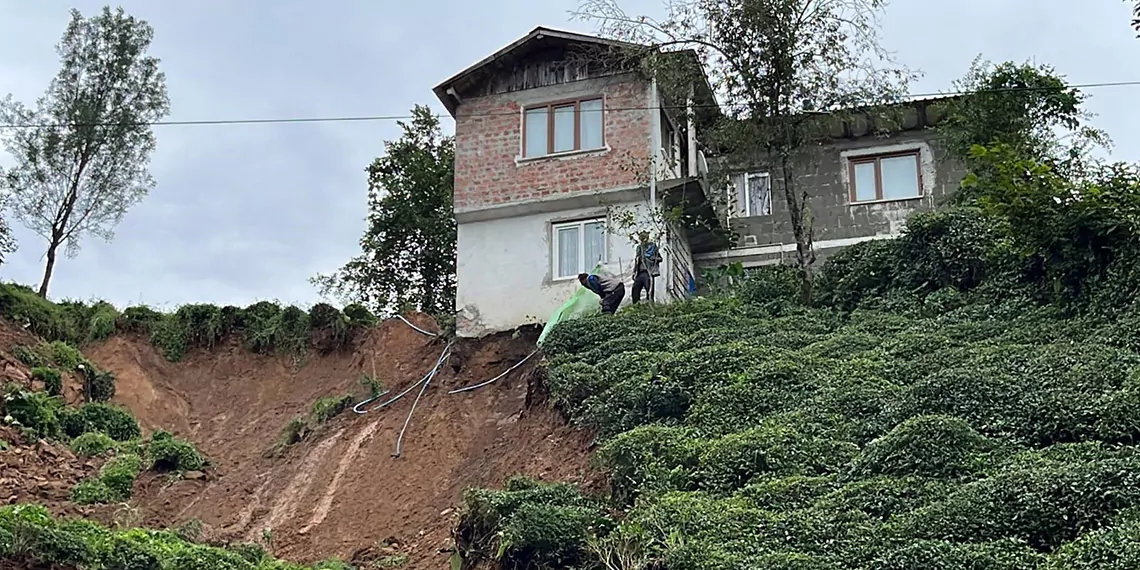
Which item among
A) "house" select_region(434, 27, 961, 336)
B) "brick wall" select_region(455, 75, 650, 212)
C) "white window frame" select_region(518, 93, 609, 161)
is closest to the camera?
"house" select_region(434, 27, 961, 336)

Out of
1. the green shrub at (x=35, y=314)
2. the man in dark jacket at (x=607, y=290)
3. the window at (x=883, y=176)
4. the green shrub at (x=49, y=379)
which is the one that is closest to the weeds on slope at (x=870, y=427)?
the man in dark jacket at (x=607, y=290)

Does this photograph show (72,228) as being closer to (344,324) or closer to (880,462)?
(344,324)

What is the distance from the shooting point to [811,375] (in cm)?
1588

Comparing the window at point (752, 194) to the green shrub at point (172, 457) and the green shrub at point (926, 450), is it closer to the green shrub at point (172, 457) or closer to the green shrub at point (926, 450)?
the green shrub at point (172, 457)

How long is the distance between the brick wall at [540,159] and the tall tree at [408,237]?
20.4 feet

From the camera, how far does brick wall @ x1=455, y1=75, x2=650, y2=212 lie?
2295 centimetres

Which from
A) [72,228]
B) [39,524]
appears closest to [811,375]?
[39,524]

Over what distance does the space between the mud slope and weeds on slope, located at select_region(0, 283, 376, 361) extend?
328 mm

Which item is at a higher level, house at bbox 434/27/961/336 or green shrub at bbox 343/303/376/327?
house at bbox 434/27/961/336

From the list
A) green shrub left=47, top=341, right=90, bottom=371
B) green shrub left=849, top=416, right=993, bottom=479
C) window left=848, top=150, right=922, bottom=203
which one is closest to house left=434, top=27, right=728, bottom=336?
window left=848, top=150, right=922, bottom=203

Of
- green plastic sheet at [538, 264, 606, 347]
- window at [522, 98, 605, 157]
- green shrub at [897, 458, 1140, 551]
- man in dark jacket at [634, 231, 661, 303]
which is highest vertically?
window at [522, 98, 605, 157]

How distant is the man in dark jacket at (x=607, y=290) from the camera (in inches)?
821

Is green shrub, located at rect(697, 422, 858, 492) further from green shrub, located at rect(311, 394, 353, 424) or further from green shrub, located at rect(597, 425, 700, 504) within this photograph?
green shrub, located at rect(311, 394, 353, 424)

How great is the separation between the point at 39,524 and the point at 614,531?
584 cm
